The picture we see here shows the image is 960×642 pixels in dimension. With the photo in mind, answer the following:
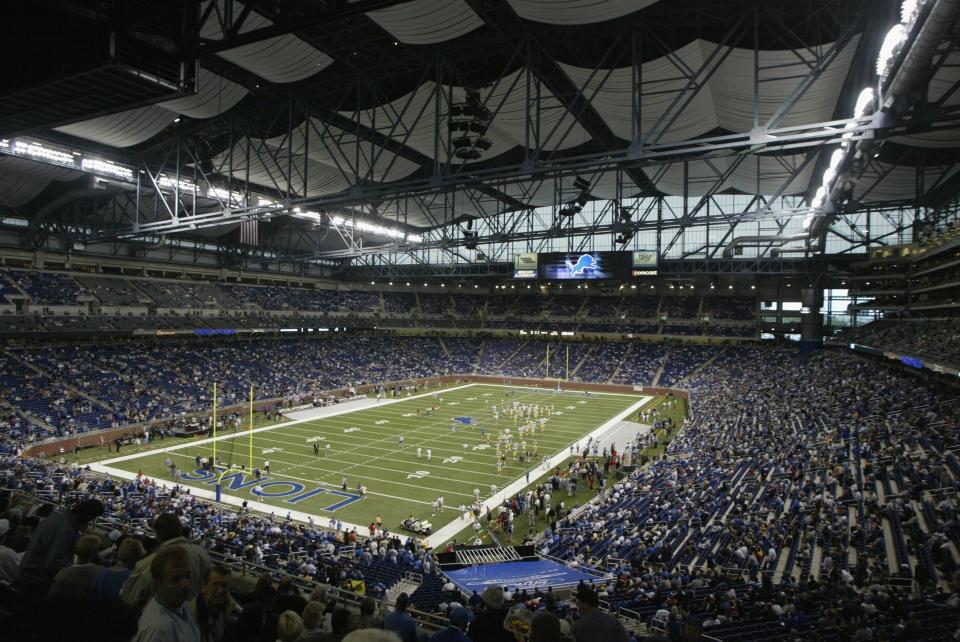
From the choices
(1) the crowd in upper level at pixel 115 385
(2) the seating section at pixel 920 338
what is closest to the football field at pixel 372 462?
(1) the crowd in upper level at pixel 115 385

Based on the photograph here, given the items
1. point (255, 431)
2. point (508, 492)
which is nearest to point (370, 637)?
point (508, 492)

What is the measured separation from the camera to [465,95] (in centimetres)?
2686

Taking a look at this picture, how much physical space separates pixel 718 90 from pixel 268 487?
93.1 feet

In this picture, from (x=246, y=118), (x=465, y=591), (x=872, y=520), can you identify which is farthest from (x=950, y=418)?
(x=246, y=118)

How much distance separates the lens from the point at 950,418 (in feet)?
72.9

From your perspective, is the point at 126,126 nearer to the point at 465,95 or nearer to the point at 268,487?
the point at 465,95

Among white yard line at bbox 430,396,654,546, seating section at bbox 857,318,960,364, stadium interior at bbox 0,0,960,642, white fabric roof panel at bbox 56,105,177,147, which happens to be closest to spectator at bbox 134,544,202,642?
stadium interior at bbox 0,0,960,642

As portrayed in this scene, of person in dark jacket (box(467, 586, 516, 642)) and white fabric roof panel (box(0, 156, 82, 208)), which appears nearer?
person in dark jacket (box(467, 586, 516, 642))

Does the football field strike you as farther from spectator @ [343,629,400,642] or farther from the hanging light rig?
spectator @ [343,629,400,642]

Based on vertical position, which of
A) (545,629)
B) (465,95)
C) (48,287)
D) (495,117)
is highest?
(465,95)

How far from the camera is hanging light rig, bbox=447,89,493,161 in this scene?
19.0m

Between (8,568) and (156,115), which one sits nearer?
(8,568)

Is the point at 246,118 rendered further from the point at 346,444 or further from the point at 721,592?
the point at 721,592

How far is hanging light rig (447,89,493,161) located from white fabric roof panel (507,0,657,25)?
3061 millimetres
